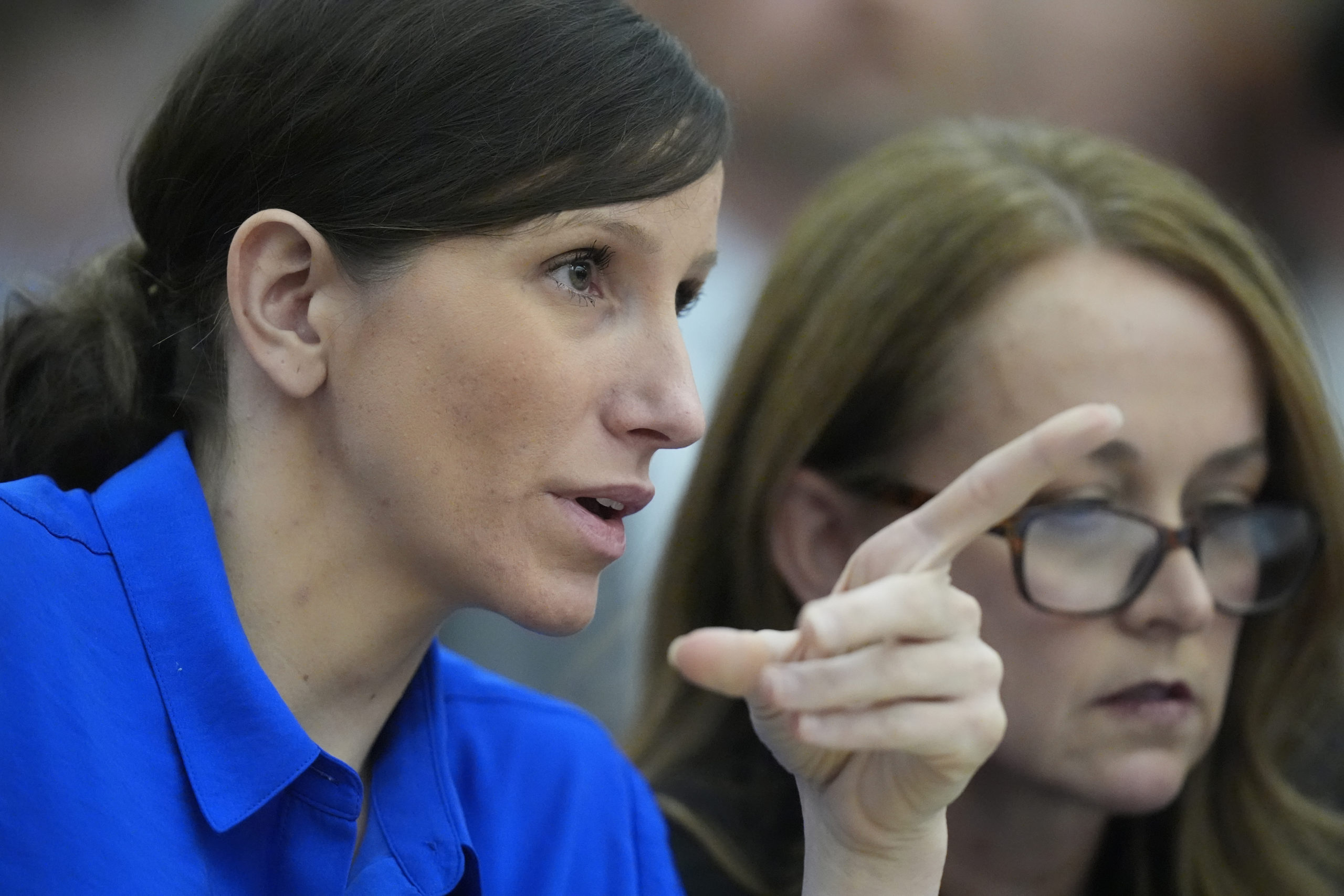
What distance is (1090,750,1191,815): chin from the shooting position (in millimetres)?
1726

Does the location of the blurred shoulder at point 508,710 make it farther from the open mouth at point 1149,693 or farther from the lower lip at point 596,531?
the open mouth at point 1149,693

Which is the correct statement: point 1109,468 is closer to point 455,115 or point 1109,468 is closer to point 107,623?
point 455,115

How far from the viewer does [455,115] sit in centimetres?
123

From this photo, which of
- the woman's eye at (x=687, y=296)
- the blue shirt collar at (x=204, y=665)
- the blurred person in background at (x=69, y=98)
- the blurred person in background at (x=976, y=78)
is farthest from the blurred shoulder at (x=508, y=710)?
the blurred person in background at (x=69, y=98)

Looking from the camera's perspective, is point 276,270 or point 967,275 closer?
point 276,270

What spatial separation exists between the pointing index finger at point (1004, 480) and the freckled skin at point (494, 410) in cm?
26

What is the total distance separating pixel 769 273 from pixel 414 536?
3.27ft

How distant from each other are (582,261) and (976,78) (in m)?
2.46

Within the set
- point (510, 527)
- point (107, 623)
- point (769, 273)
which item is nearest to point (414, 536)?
point (510, 527)

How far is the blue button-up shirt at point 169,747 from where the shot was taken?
1.06 metres

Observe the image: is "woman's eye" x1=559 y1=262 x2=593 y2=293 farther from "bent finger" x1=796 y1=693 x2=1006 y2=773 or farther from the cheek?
"bent finger" x1=796 y1=693 x2=1006 y2=773

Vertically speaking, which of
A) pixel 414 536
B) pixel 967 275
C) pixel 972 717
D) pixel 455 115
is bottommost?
pixel 972 717

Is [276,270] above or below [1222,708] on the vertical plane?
above

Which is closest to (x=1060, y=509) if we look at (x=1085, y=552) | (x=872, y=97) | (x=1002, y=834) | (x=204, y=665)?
(x=1085, y=552)
